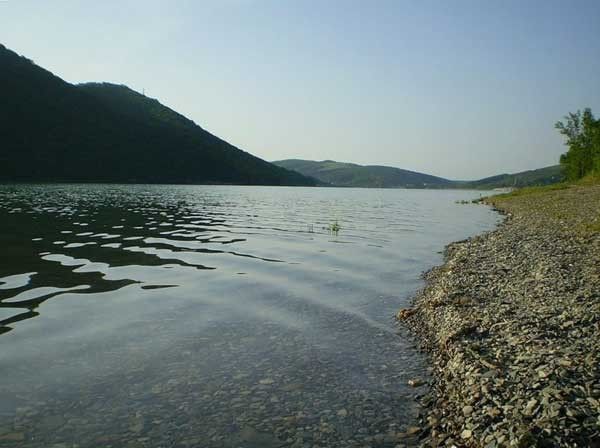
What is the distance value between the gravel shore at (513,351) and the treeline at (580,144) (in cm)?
10537

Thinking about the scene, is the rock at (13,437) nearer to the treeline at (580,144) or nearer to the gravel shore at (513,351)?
the gravel shore at (513,351)

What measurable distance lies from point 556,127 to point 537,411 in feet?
433

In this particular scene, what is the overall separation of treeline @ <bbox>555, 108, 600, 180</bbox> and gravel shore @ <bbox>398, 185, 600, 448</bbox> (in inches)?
4148

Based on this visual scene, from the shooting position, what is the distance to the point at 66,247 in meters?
23.8

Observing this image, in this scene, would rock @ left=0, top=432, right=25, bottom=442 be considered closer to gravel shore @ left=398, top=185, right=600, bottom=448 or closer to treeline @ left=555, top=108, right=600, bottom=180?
gravel shore @ left=398, top=185, right=600, bottom=448

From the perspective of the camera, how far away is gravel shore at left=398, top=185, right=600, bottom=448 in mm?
6395

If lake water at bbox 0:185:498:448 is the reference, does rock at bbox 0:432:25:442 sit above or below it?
above

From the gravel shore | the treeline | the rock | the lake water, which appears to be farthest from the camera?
the treeline

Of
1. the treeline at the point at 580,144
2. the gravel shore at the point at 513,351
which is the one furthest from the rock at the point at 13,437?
the treeline at the point at 580,144

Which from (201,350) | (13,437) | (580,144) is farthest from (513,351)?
(580,144)

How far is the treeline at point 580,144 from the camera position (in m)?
107

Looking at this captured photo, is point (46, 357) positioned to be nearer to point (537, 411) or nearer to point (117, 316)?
point (117, 316)

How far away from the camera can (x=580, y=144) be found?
111 metres

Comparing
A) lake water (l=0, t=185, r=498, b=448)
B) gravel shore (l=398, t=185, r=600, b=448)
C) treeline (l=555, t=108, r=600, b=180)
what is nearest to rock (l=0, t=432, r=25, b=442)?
lake water (l=0, t=185, r=498, b=448)
